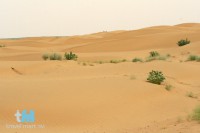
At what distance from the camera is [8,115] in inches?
305

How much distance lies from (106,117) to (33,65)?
8841 millimetres

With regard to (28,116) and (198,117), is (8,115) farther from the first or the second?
(198,117)

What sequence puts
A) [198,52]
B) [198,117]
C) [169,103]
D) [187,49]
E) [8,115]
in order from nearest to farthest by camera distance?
[198,117]
[8,115]
[169,103]
[198,52]
[187,49]

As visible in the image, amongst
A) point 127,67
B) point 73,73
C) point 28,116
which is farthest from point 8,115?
point 127,67

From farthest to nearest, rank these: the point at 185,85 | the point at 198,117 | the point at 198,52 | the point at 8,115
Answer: the point at 198,52 < the point at 185,85 < the point at 8,115 < the point at 198,117

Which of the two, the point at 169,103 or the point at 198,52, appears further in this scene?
the point at 198,52

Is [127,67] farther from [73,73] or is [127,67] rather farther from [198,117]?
[198,117]

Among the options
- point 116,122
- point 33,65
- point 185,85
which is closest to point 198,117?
point 116,122

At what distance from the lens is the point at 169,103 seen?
952 centimetres

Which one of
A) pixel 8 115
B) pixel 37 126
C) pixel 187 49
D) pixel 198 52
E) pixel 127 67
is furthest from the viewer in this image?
pixel 187 49

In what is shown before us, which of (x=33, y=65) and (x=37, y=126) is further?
(x=33, y=65)

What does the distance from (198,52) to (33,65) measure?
11107mm

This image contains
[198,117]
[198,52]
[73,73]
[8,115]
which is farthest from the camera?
[198,52]

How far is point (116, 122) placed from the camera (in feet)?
25.5
